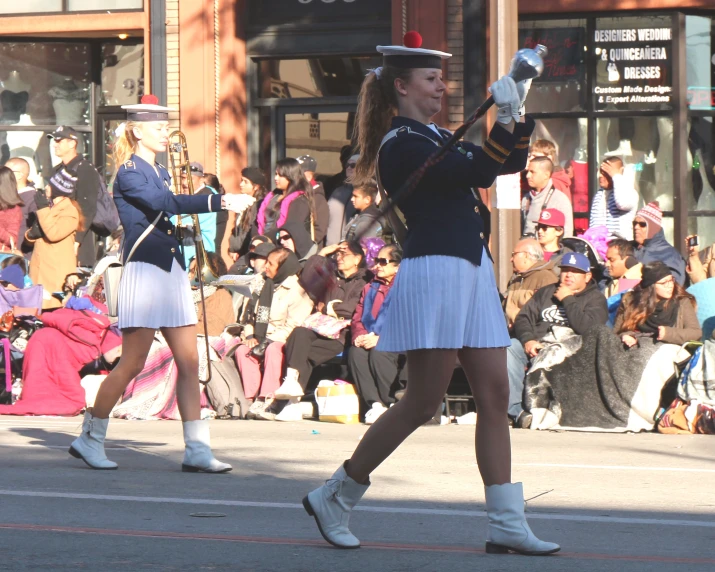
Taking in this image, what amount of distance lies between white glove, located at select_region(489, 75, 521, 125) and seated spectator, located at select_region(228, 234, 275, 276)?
31.0 ft

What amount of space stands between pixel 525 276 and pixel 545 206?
5.71ft

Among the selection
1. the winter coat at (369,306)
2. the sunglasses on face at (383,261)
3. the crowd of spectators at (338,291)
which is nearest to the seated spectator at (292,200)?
the crowd of spectators at (338,291)

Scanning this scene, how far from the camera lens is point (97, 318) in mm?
14016

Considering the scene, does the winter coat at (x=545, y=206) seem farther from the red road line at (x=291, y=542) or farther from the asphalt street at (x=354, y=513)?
the red road line at (x=291, y=542)

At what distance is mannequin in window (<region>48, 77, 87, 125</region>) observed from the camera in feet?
65.2

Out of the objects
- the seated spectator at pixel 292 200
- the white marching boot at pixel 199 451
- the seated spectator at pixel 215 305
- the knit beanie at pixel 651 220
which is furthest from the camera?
the seated spectator at pixel 292 200

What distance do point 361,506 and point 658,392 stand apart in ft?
17.0

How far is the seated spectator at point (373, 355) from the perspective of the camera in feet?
42.0

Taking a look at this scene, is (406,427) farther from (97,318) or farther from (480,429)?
(97,318)

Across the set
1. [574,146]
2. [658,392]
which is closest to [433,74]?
[658,392]

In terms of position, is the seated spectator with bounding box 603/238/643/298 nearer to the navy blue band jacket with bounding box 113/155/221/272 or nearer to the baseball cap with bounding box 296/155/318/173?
the baseball cap with bounding box 296/155/318/173

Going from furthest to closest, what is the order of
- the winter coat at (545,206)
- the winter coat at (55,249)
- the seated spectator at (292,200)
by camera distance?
the winter coat at (55,249)
the seated spectator at (292,200)
the winter coat at (545,206)

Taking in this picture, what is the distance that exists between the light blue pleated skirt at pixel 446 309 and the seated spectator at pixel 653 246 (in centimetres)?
807

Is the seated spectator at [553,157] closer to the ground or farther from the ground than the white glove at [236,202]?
farther from the ground
